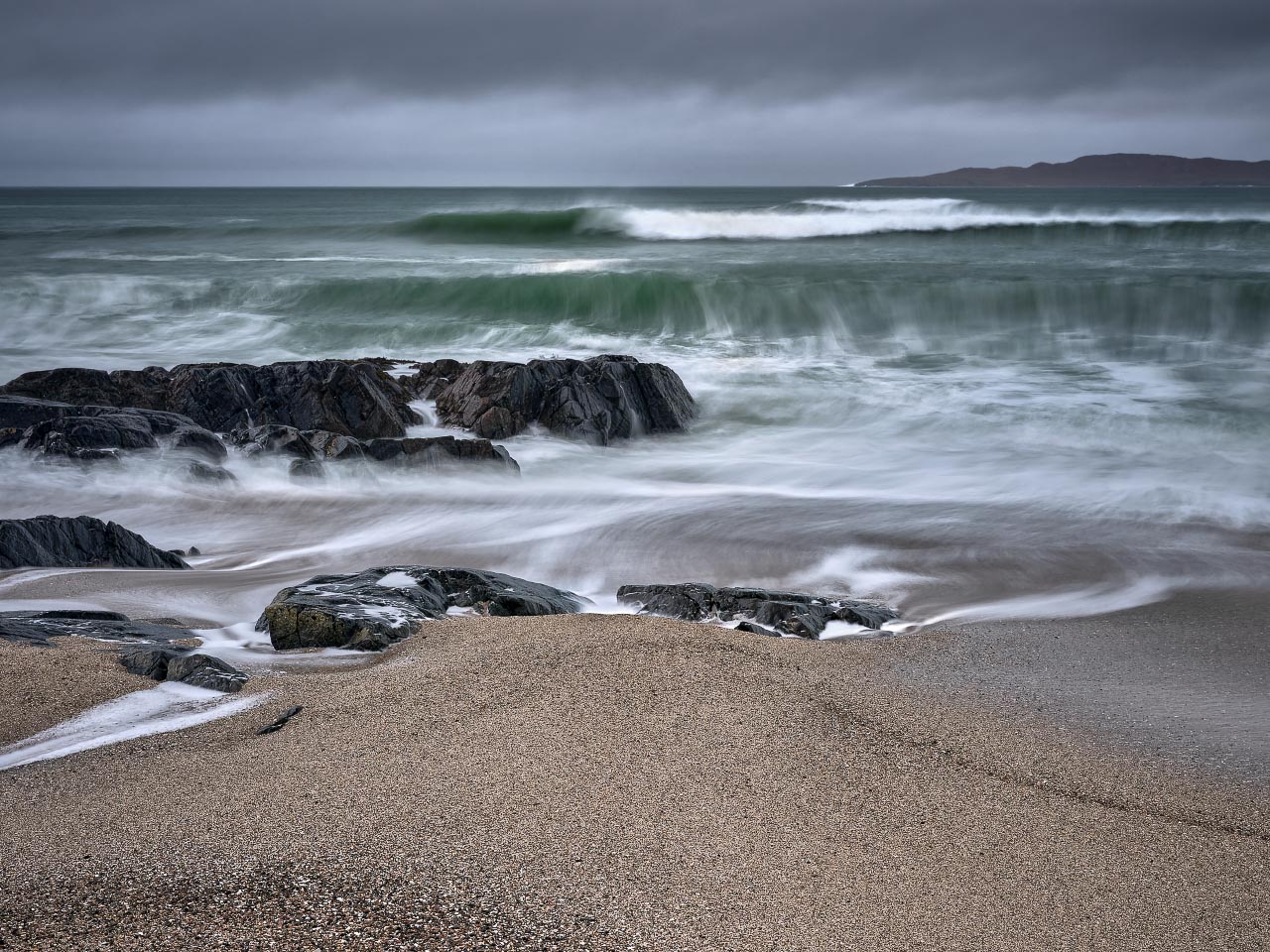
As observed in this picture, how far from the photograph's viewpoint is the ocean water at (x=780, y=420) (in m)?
6.02

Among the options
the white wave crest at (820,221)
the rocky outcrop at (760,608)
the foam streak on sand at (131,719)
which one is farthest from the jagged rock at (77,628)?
the white wave crest at (820,221)

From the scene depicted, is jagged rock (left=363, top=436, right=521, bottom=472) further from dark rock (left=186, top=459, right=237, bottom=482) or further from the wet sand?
the wet sand

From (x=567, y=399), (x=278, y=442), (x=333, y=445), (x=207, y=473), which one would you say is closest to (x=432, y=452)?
(x=333, y=445)

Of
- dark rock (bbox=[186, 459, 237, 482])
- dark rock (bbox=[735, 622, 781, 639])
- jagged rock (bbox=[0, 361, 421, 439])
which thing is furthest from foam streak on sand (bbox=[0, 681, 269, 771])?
jagged rock (bbox=[0, 361, 421, 439])

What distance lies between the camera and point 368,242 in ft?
92.6

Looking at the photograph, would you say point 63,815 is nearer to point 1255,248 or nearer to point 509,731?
point 509,731

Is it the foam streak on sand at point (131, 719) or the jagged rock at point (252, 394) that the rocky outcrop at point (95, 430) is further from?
the foam streak on sand at point (131, 719)

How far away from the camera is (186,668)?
3416 millimetres

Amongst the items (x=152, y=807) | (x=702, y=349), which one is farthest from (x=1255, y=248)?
(x=152, y=807)

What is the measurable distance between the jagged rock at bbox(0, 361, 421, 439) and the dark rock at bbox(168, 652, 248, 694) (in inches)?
204

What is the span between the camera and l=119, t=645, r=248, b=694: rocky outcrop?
11.1 feet

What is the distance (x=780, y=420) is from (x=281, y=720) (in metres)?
7.42

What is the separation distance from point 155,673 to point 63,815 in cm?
92

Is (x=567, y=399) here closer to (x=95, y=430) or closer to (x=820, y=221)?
(x=95, y=430)
